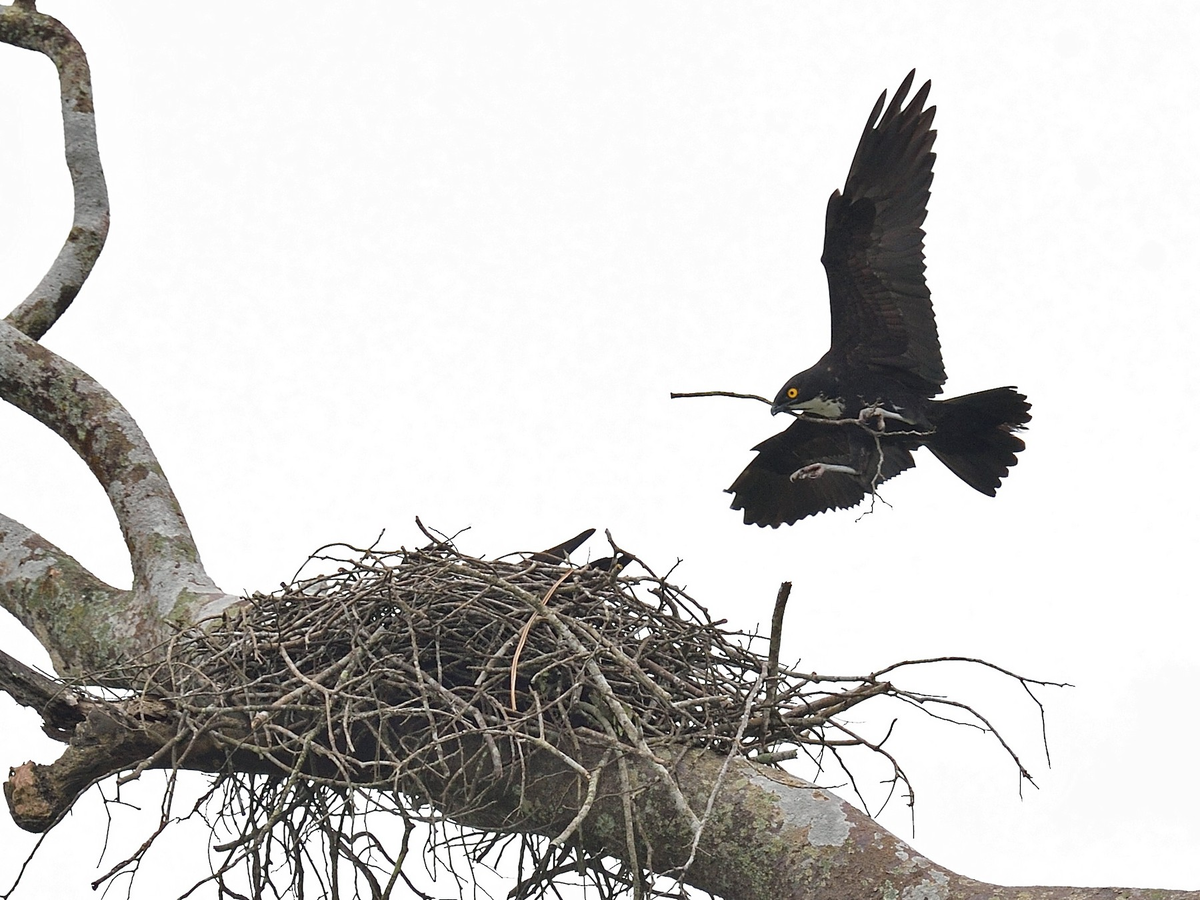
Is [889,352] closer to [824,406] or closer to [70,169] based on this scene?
[824,406]

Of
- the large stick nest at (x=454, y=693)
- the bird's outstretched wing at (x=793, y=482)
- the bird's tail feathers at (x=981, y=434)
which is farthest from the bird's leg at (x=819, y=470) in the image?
the large stick nest at (x=454, y=693)

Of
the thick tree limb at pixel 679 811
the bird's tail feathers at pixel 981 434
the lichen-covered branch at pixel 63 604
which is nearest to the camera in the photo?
the thick tree limb at pixel 679 811

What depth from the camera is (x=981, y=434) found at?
6.46 meters

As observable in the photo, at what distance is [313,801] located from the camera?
3818mm

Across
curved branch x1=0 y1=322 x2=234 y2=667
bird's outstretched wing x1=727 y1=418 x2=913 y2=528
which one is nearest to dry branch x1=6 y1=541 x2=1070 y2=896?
curved branch x1=0 y1=322 x2=234 y2=667

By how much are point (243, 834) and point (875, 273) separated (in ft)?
12.2

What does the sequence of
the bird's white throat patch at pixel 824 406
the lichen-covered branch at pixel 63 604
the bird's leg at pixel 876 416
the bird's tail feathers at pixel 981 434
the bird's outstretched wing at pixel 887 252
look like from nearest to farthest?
1. the lichen-covered branch at pixel 63 604
2. the bird's outstretched wing at pixel 887 252
3. the bird's leg at pixel 876 416
4. the bird's tail feathers at pixel 981 434
5. the bird's white throat patch at pixel 824 406

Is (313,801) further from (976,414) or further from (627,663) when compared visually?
(976,414)

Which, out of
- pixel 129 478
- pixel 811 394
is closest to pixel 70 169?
pixel 129 478

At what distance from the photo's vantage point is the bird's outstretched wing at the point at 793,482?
6.96m

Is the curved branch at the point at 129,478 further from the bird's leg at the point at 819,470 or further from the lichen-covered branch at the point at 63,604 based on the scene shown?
the bird's leg at the point at 819,470

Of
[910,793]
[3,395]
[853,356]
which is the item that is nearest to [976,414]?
[853,356]

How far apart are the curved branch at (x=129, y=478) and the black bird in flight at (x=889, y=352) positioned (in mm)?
2704

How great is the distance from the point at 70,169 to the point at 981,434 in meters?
4.70
